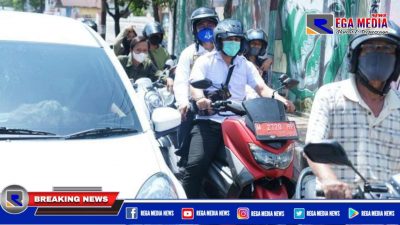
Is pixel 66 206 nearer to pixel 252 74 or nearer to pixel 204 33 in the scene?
pixel 252 74

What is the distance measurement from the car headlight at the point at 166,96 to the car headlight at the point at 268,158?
311 centimetres

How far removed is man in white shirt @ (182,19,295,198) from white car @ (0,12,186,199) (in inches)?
39.7

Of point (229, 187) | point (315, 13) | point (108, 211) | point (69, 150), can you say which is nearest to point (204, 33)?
point (229, 187)

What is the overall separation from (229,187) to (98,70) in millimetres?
1327

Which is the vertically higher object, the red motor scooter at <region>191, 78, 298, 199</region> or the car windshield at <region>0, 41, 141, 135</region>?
the car windshield at <region>0, 41, 141, 135</region>

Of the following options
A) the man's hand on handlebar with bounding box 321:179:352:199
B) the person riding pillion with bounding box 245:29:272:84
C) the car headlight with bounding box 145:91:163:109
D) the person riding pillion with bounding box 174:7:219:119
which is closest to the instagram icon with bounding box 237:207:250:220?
the man's hand on handlebar with bounding box 321:179:352:199

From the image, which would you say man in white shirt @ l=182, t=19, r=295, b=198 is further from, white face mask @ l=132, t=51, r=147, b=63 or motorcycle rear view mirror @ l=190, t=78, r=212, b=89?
white face mask @ l=132, t=51, r=147, b=63

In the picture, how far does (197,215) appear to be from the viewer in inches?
112

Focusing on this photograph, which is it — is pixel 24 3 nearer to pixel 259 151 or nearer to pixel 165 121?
pixel 259 151

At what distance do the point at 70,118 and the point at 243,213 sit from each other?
1658 millimetres

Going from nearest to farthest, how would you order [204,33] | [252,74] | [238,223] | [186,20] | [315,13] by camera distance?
[238,223] < [252,74] < [204,33] < [315,13] < [186,20]

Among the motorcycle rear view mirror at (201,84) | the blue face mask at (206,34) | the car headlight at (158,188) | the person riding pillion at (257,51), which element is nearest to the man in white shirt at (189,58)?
the blue face mask at (206,34)

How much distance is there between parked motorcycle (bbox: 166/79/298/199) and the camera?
193 inches

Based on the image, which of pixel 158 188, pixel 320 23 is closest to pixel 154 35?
pixel 320 23
